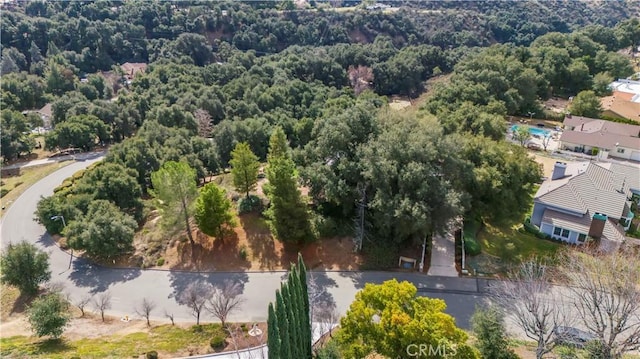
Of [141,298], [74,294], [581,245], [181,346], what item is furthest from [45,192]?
[581,245]

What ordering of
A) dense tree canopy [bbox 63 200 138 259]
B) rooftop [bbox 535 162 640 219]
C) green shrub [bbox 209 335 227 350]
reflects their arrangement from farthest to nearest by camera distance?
rooftop [bbox 535 162 640 219], dense tree canopy [bbox 63 200 138 259], green shrub [bbox 209 335 227 350]

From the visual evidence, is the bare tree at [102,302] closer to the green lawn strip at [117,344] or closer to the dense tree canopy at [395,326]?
the green lawn strip at [117,344]

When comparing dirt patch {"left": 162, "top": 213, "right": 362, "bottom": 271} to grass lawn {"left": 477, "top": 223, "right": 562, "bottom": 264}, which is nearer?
dirt patch {"left": 162, "top": 213, "right": 362, "bottom": 271}

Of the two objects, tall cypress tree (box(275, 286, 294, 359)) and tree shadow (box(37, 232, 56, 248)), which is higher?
tall cypress tree (box(275, 286, 294, 359))

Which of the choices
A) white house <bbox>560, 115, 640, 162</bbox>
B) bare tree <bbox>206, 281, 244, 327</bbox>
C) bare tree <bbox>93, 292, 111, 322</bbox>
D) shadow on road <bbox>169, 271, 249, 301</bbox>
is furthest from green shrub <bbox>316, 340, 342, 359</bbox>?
white house <bbox>560, 115, 640, 162</bbox>

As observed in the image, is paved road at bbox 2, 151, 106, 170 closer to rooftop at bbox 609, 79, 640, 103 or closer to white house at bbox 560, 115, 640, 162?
white house at bbox 560, 115, 640, 162

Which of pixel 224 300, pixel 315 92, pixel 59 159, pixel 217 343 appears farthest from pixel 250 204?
pixel 315 92

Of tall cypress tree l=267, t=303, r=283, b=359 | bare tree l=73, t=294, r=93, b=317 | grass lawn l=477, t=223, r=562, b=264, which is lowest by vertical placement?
bare tree l=73, t=294, r=93, b=317

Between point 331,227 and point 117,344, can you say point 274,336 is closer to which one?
point 117,344
